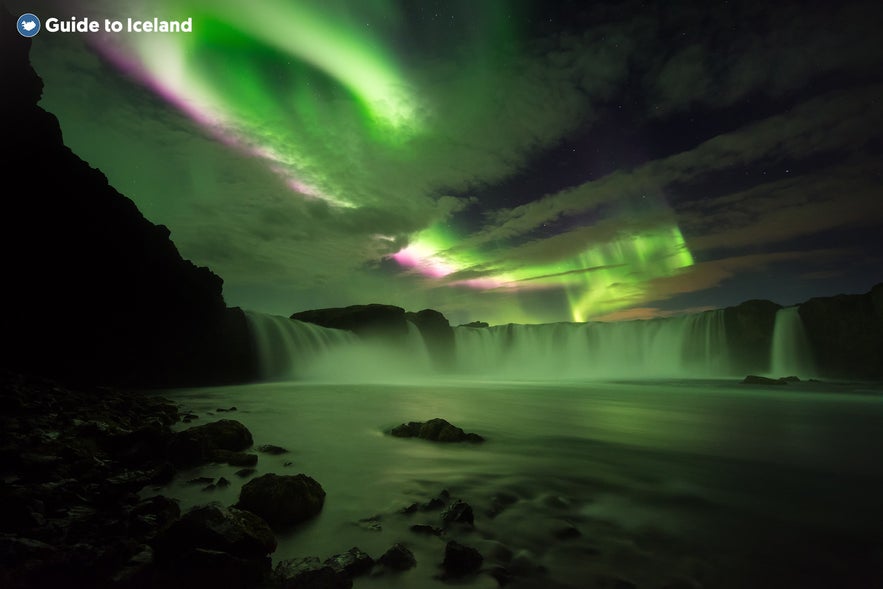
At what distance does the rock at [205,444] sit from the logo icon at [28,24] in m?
17.1

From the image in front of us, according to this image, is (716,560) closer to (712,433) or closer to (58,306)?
(712,433)

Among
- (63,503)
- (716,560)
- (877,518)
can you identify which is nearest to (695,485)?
(877,518)

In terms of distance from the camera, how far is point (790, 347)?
43.6 m

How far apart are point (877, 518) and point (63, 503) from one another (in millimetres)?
8413

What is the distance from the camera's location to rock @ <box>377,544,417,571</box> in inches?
111

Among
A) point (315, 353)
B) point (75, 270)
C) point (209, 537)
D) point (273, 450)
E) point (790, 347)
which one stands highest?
point (75, 270)

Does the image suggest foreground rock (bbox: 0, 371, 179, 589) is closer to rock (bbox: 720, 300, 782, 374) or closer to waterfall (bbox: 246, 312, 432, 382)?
waterfall (bbox: 246, 312, 432, 382)

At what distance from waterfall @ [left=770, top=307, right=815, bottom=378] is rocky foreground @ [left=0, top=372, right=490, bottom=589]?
57.6 metres

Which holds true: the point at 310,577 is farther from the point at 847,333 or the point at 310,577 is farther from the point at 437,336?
the point at 437,336

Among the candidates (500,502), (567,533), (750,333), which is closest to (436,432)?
(500,502)

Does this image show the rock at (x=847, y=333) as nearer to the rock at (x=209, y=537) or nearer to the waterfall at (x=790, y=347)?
the waterfall at (x=790, y=347)

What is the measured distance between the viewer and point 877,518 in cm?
396

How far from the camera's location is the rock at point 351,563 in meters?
2.68

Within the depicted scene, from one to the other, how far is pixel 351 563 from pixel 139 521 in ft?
6.18
